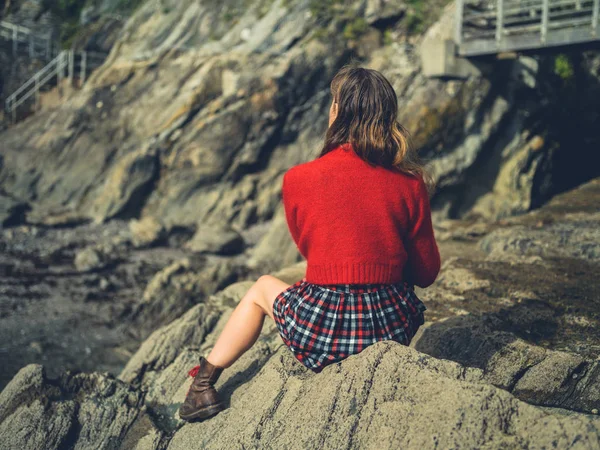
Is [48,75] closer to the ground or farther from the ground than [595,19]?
closer to the ground

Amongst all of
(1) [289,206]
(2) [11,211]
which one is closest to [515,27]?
(1) [289,206]

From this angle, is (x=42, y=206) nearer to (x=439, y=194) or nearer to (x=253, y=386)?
(x=439, y=194)

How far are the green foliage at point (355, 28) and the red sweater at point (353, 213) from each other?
1403 cm

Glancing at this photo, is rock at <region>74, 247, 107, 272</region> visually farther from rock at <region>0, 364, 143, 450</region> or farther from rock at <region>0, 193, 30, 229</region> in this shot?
rock at <region>0, 364, 143, 450</region>

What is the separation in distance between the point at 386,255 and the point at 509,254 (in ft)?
15.5

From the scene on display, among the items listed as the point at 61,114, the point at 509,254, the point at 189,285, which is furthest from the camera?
the point at 61,114

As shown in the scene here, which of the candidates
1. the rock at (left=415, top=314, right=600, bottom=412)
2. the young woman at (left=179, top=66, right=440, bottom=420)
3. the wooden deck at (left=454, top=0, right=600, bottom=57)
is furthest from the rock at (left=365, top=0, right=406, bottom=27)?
the young woman at (left=179, top=66, right=440, bottom=420)

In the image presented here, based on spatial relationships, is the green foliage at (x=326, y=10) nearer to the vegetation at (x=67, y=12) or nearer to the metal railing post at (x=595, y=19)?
the metal railing post at (x=595, y=19)

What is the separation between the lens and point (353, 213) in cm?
333

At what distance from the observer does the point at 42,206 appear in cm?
1748

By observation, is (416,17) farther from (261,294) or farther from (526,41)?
(261,294)

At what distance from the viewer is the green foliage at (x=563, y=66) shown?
48.1 ft

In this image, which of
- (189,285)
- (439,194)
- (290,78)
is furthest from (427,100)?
(189,285)

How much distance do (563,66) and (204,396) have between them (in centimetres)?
1396
